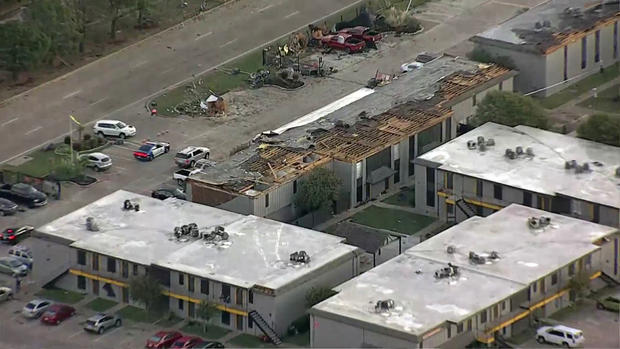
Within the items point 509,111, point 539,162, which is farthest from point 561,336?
point 509,111

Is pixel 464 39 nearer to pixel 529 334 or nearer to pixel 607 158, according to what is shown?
pixel 607 158

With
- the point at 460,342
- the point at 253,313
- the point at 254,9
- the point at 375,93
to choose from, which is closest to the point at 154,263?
the point at 253,313

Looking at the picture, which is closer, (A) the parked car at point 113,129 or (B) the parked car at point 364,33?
(A) the parked car at point 113,129

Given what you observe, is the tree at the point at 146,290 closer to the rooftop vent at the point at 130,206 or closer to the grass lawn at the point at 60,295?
the grass lawn at the point at 60,295

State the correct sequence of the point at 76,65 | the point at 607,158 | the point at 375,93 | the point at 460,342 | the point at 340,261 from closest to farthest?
the point at 460,342 < the point at 340,261 < the point at 607,158 < the point at 375,93 < the point at 76,65

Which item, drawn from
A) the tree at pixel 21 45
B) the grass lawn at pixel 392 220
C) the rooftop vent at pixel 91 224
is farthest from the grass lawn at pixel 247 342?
the tree at pixel 21 45

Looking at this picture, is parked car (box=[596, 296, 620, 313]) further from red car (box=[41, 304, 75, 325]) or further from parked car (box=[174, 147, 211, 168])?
parked car (box=[174, 147, 211, 168])
